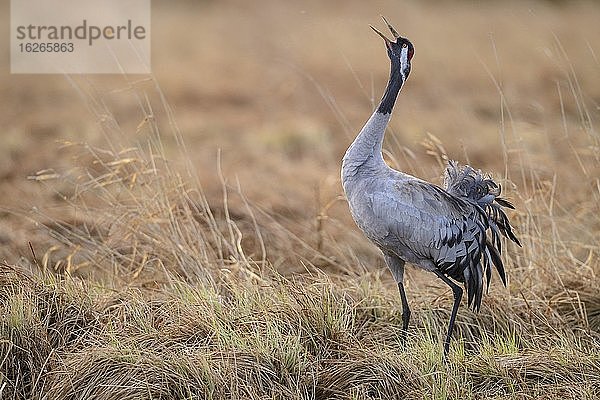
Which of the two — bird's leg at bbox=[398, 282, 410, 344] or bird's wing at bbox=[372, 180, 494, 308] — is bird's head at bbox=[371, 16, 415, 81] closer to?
bird's wing at bbox=[372, 180, 494, 308]

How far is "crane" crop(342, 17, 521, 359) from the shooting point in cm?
384

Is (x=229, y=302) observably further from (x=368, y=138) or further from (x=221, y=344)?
(x=368, y=138)

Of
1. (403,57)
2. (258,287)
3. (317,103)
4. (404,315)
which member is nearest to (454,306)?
(404,315)

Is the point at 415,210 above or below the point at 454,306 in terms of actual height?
above

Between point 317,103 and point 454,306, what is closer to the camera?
point 454,306

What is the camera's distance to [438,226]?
3910 millimetres

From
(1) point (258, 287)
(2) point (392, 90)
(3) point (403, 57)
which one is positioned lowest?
(1) point (258, 287)

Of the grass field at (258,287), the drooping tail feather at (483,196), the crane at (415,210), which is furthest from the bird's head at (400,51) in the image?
the grass field at (258,287)

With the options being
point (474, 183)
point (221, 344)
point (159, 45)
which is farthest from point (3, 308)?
point (159, 45)

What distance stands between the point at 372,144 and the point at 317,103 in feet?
25.5

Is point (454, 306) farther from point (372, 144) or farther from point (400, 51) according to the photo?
point (400, 51)

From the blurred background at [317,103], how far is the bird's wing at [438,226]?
3.02 feet

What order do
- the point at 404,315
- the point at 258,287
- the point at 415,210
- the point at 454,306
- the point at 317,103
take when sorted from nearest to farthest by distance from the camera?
the point at 415,210
the point at 454,306
the point at 404,315
the point at 258,287
the point at 317,103

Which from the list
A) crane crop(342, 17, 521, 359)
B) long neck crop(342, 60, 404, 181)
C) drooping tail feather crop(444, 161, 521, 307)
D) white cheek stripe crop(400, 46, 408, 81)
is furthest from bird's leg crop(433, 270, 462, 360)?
white cheek stripe crop(400, 46, 408, 81)
